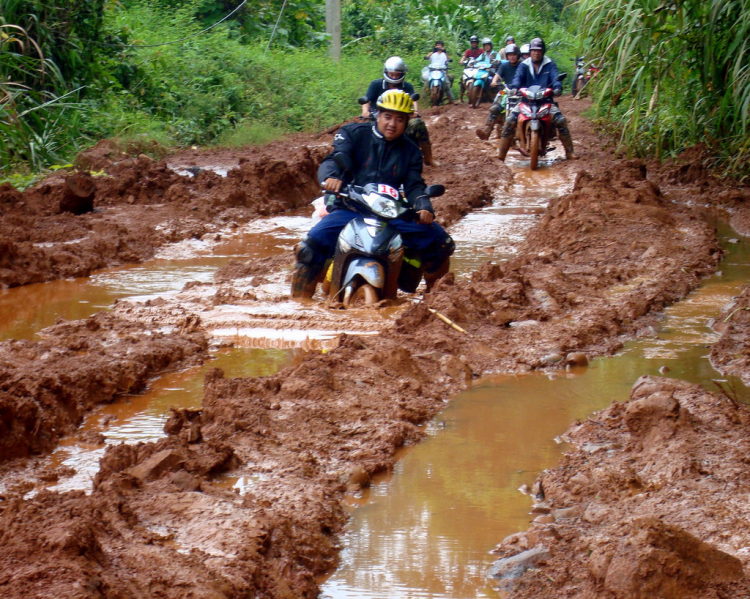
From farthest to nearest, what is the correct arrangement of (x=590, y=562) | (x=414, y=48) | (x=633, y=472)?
1. (x=414, y=48)
2. (x=633, y=472)
3. (x=590, y=562)

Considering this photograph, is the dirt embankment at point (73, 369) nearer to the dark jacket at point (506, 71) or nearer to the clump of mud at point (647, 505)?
the clump of mud at point (647, 505)

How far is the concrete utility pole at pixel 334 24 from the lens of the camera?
22.8m

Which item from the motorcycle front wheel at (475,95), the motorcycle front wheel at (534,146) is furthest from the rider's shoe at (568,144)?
the motorcycle front wheel at (475,95)

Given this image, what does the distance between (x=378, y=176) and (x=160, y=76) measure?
1189cm

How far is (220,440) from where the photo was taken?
3744mm

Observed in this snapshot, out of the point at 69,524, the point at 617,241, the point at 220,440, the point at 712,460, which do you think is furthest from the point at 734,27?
the point at 69,524

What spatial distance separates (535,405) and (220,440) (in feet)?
5.34

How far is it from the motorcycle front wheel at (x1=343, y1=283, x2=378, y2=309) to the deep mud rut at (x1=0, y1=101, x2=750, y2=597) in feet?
1.03

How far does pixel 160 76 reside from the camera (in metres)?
17.2

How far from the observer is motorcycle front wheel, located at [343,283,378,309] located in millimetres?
6438

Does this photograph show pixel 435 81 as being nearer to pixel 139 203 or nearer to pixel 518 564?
pixel 139 203

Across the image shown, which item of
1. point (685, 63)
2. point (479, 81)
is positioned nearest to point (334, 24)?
point (479, 81)

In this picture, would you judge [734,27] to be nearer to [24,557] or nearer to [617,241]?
[617,241]

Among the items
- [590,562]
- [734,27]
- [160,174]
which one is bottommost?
[160,174]
